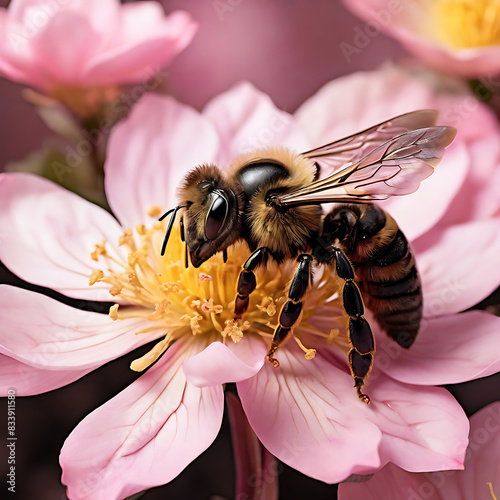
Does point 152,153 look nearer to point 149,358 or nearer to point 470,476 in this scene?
point 149,358

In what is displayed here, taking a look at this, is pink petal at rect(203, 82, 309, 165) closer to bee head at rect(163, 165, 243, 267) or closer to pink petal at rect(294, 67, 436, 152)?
pink petal at rect(294, 67, 436, 152)

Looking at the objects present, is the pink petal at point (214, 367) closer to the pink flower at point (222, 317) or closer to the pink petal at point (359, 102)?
the pink flower at point (222, 317)

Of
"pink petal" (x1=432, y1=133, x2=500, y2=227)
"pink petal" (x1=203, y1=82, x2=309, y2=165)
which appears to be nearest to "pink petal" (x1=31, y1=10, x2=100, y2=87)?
"pink petal" (x1=203, y1=82, x2=309, y2=165)

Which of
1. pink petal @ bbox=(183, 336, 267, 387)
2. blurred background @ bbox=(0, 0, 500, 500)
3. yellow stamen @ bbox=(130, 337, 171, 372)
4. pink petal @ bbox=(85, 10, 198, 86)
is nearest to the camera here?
pink petal @ bbox=(183, 336, 267, 387)

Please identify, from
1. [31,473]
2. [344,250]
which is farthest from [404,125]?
[31,473]

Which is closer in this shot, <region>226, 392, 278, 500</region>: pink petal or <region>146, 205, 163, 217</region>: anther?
<region>226, 392, 278, 500</region>: pink petal

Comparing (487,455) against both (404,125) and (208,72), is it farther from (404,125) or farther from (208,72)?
(208,72)

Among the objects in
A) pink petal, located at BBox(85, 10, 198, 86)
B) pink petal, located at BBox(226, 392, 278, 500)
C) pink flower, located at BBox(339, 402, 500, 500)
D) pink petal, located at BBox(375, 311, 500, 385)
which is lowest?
pink petal, located at BBox(226, 392, 278, 500)
